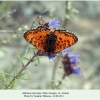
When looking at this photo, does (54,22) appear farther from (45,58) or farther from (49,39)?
(45,58)

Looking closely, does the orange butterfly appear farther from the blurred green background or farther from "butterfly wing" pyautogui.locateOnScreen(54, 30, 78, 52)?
the blurred green background

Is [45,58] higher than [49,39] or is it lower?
higher

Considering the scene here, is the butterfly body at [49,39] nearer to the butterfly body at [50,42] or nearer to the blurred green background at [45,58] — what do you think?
the butterfly body at [50,42]

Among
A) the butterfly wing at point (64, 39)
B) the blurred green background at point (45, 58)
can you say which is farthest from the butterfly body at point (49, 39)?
the blurred green background at point (45, 58)

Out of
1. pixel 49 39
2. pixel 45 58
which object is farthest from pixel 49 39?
pixel 45 58

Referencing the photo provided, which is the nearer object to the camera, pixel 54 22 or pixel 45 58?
pixel 54 22
